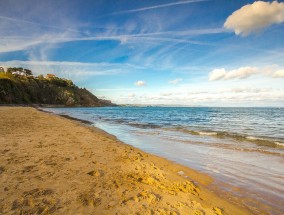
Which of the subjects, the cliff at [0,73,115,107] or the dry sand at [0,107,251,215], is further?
the cliff at [0,73,115,107]

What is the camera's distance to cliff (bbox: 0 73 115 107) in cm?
8206

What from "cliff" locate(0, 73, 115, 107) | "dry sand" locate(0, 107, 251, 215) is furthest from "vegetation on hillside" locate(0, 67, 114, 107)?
"dry sand" locate(0, 107, 251, 215)

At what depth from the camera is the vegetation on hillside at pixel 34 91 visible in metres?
82.4

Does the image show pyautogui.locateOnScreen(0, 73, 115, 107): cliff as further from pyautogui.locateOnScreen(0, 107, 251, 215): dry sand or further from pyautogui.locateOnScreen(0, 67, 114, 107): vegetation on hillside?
pyautogui.locateOnScreen(0, 107, 251, 215): dry sand

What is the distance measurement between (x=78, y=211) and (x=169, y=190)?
238cm

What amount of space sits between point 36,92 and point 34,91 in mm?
1485

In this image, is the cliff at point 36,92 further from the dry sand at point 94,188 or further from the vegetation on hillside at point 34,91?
the dry sand at point 94,188

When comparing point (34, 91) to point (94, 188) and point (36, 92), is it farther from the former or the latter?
point (94, 188)

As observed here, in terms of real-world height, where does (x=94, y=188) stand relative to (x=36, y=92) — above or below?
below

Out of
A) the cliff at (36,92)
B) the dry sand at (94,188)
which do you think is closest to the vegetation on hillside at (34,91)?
the cliff at (36,92)

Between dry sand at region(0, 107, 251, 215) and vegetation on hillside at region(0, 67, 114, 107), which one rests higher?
vegetation on hillside at region(0, 67, 114, 107)

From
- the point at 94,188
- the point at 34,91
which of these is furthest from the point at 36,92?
the point at 94,188

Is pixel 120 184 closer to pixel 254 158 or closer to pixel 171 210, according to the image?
pixel 171 210

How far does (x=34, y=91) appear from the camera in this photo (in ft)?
343
